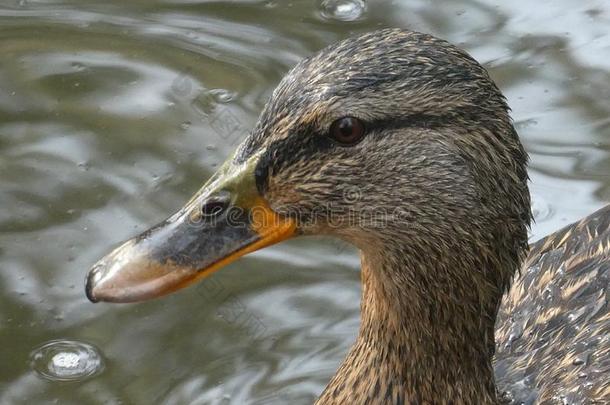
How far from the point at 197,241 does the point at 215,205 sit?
0.42ft

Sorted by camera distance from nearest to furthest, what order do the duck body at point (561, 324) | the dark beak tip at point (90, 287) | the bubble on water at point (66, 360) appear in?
the dark beak tip at point (90, 287)
the duck body at point (561, 324)
the bubble on water at point (66, 360)

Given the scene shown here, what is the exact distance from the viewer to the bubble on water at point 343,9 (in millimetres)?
8117

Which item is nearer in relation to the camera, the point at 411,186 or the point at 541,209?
the point at 411,186

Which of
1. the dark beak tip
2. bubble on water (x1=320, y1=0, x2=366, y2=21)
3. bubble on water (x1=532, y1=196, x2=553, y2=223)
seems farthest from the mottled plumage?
bubble on water (x1=320, y1=0, x2=366, y2=21)

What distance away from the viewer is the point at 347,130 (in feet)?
14.3

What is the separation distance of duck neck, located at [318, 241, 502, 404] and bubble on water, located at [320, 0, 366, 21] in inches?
134

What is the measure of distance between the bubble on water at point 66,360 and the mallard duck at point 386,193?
1.81 m

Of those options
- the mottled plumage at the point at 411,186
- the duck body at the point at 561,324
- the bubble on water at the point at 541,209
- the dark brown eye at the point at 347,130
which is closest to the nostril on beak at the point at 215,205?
the mottled plumage at the point at 411,186

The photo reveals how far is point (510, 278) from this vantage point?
477cm

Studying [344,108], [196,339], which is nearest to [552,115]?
[196,339]

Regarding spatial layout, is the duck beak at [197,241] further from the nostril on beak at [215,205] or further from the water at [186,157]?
the water at [186,157]

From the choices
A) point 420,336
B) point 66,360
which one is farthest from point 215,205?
point 66,360

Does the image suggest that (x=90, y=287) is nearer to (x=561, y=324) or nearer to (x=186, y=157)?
(x=561, y=324)

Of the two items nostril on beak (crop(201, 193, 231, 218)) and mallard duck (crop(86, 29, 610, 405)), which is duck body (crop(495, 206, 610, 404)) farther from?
nostril on beak (crop(201, 193, 231, 218))
